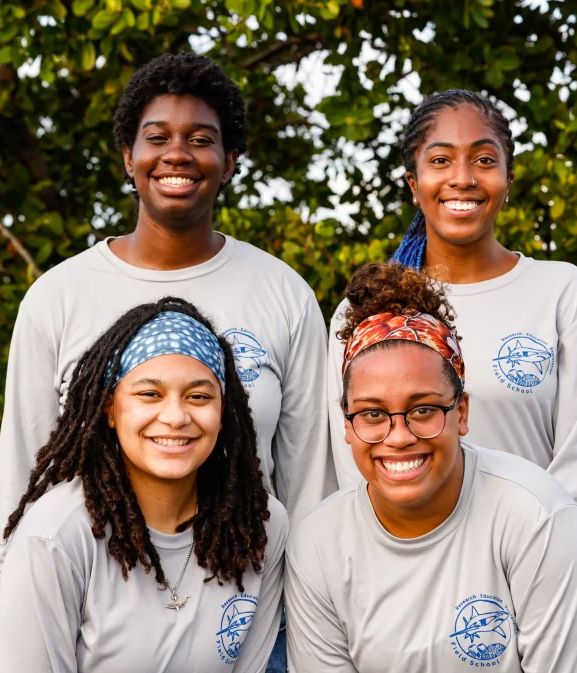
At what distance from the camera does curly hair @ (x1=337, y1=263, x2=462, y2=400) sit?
393cm

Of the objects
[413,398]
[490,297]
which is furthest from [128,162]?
[413,398]

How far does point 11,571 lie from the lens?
3.71m

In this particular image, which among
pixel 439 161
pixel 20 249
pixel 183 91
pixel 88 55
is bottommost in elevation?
pixel 439 161

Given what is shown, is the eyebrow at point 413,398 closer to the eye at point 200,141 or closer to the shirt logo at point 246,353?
the shirt logo at point 246,353

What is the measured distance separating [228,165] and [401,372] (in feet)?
4.12

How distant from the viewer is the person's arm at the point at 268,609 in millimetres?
4109

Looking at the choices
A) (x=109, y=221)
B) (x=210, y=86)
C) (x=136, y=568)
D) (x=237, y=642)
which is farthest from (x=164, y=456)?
(x=109, y=221)

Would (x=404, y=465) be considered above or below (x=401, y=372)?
below

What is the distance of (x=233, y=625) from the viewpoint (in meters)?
4.00

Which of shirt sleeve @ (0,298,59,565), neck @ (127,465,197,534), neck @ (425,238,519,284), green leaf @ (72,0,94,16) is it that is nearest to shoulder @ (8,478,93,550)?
neck @ (127,465,197,534)

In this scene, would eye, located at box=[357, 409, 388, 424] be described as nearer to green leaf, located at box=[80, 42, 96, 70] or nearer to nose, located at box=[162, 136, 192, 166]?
nose, located at box=[162, 136, 192, 166]

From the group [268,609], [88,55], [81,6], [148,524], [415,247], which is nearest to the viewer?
[148,524]

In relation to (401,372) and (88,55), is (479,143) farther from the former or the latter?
(88,55)

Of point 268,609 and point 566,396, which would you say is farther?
point 566,396
